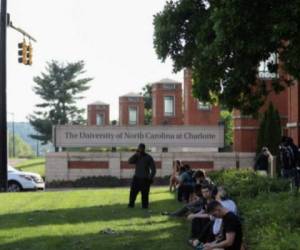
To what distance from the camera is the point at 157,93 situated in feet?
246

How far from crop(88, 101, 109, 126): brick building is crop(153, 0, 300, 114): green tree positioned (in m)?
76.4

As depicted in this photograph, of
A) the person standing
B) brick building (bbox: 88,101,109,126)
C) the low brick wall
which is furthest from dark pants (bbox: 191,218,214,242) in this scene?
brick building (bbox: 88,101,109,126)

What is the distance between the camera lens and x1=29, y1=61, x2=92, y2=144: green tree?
316 ft

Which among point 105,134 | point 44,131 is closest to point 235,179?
point 105,134

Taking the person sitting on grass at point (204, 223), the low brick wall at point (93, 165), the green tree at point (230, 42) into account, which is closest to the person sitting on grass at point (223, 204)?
the person sitting on grass at point (204, 223)

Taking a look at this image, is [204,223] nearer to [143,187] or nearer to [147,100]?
[143,187]

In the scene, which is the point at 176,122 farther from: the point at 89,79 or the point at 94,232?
the point at 94,232

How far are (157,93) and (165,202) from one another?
53425 mm

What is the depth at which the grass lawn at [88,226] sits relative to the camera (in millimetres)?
13398

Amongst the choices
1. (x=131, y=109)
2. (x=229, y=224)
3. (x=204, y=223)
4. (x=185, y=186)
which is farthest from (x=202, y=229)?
(x=131, y=109)

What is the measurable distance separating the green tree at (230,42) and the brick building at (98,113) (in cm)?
7640

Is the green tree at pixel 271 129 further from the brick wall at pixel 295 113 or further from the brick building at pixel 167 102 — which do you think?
the brick building at pixel 167 102

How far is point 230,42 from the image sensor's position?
15.6m

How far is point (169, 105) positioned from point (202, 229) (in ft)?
208
